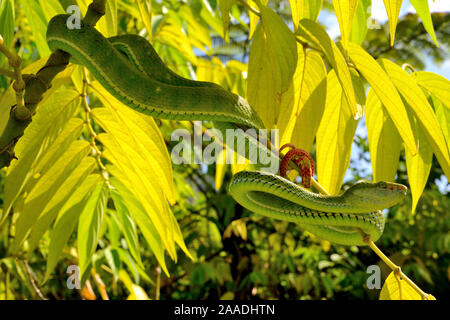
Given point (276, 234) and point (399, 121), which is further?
point (276, 234)

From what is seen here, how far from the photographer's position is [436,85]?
Result: 39.0 inches

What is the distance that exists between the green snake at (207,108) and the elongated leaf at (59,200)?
1.32ft

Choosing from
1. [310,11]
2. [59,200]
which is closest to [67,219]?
[59,200]

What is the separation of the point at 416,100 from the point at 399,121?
0.26 feet

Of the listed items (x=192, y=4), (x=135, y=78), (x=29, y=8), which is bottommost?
(x=135, y=78)

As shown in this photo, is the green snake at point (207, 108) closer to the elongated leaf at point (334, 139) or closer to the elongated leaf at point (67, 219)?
the elongated leaf at point (334, 139)

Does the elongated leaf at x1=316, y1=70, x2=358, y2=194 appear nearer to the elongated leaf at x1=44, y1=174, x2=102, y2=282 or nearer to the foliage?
the foliage

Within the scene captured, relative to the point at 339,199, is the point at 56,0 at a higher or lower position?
higher

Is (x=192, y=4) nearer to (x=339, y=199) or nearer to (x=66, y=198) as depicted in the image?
(x=66, y=198)

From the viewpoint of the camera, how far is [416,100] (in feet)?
2.88

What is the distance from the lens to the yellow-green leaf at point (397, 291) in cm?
95

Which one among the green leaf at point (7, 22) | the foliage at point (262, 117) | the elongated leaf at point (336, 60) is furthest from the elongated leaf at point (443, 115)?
the green leaf at point (7, 22)

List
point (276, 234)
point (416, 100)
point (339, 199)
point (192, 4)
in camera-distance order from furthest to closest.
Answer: point (276, 234), point (192, 4), point (416, 100), point (339, 199)

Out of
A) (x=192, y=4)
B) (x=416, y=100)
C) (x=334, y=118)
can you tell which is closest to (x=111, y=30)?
(x=334, y=118)
